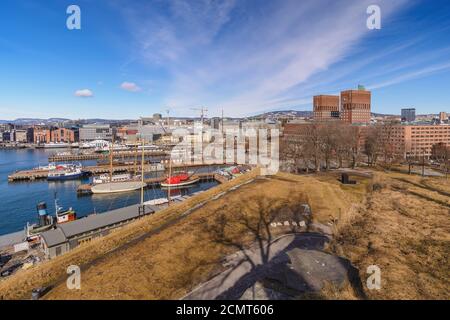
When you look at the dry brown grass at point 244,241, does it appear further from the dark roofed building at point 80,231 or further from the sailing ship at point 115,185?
the sailing ship at point 115,185

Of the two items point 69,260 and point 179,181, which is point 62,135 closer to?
point 179,181

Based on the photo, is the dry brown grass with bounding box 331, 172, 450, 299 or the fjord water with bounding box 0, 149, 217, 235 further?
the fjord water with bounding box 0, 149, 217, 235

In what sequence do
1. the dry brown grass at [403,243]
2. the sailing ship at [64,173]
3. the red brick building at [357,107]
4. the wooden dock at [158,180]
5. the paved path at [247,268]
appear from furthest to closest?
the red brick building at [357,107] → the sailing ship at [64,173] → the wooden dock at [158,180] → the paved path at [247,268] → the dry brown grass at [403,243]

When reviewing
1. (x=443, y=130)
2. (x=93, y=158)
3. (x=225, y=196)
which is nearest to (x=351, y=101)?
(x=443, y=130)

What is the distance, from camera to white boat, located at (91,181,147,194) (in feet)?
121

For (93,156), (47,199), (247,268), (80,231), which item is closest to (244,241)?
(247,268)

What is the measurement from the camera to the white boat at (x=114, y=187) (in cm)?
3691

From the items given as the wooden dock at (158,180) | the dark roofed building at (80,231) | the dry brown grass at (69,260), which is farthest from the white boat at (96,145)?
the dry brown grass at (69,260)

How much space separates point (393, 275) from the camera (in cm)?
786

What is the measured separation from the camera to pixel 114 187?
37562 millimetres

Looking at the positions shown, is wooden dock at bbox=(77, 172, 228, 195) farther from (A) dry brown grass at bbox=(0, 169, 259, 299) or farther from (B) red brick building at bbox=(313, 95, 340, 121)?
(B) red brick building at bbox=(313, 95, 340, 121)

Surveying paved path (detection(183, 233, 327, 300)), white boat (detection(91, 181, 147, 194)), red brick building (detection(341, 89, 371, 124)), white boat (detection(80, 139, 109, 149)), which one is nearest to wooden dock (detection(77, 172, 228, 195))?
white boat (detection(91, 181, 147, 194))

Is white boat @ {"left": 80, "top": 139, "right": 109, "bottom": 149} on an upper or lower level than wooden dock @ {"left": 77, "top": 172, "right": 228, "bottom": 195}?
upper
